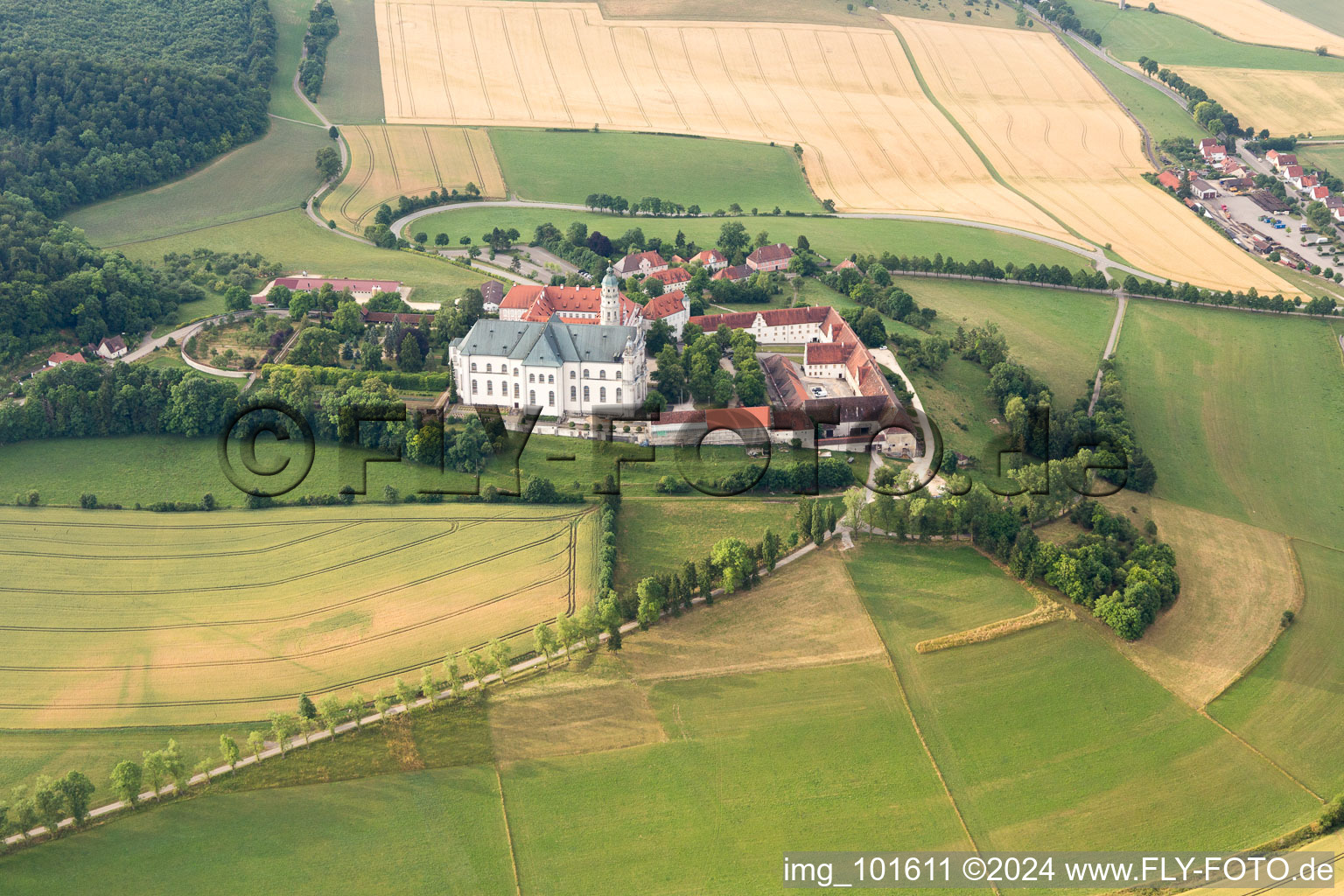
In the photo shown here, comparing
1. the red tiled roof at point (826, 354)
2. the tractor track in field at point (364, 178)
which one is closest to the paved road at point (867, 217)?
the tractor track in field at point (364, 178)

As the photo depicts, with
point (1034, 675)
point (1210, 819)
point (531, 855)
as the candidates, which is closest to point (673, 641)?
point (531, 855)

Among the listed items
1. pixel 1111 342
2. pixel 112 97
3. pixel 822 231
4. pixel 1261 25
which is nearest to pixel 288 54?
pixel 112 97

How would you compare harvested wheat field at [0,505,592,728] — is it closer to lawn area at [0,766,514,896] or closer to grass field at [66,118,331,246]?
lawn area at [0,766,514,896]

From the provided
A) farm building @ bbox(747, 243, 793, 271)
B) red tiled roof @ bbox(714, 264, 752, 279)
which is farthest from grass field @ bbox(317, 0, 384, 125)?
red tiled roof @ bbox(714, 264, 752, 279)

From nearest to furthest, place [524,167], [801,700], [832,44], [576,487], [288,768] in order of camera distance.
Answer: [288,768] < [801,700] < [576,487] < [524,167] < [832,44]

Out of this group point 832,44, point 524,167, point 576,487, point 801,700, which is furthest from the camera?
point 832,44

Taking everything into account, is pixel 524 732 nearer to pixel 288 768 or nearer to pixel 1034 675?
pixel 288 768

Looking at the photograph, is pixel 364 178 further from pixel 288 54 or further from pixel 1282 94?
pixel 1282 94
